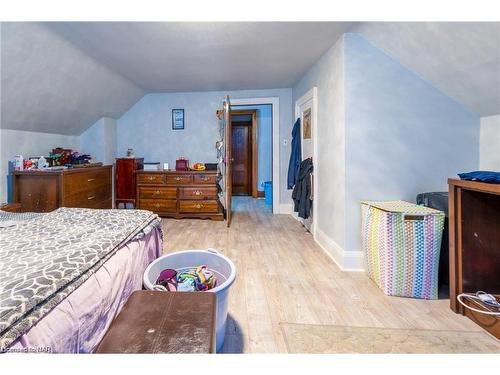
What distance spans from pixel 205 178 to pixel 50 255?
3242 millimetres

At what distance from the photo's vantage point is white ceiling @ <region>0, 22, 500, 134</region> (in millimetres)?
1906

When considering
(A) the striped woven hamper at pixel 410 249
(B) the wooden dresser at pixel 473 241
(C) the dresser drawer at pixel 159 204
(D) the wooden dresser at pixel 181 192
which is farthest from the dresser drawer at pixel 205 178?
(B) the wooden dresser at pixel 473 241

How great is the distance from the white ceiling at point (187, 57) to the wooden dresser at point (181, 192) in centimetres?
134

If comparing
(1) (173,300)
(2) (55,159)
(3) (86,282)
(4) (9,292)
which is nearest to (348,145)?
(1) (173,300)

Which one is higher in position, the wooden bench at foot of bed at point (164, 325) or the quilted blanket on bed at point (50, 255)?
the quilted blanket on bed at point (50, 255)

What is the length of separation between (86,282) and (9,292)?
0.24 m

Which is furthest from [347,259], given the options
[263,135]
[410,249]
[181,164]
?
[263,135]

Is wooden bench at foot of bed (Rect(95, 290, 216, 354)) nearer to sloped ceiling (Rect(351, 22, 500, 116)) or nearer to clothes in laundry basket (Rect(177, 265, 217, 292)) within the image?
clothes in laundry basket (Rect(177, 265, 217, 292))

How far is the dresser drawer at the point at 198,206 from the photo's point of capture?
4.24 metres

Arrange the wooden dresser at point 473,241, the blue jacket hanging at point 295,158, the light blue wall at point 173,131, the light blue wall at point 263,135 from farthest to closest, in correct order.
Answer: the light blue wall at point 263,135, the light blue wall at point 173,131, the blue jacket hanging at point 295,158, the wooden dresser at point 473,241

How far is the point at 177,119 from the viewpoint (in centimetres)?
477

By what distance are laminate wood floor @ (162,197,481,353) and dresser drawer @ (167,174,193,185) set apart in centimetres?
118

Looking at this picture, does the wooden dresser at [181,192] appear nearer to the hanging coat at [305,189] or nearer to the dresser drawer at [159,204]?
the dresser drawer at [159,204]

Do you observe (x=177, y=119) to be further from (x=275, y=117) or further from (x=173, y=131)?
(x=275, y=117)
